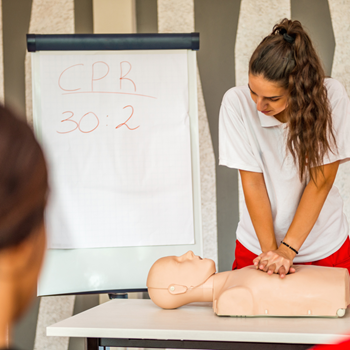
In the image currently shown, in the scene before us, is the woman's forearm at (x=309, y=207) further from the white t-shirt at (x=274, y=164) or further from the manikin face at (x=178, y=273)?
the manikin face at (x=178, y=273)

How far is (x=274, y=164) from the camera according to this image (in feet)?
4.65

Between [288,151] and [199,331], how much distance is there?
2.27ft

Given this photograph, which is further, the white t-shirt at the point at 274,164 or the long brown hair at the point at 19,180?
the white t-shirt at the point at 274,164

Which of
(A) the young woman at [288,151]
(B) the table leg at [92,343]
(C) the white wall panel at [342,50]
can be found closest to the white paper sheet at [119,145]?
(A) the young woman at [288,151]

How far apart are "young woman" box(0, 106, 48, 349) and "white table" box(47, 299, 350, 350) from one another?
0.74 meters

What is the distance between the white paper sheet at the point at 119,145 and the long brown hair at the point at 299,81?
0.64 m

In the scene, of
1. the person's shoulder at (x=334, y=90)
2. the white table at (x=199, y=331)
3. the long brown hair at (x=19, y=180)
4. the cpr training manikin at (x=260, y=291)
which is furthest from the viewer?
the person's shoulder at (x=334, y=90)

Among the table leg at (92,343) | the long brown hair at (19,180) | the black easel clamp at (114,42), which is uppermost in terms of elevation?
the black easel clamp at (114,42)

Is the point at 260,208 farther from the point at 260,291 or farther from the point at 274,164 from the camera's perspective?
the point at 260,291

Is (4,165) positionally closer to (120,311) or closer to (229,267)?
(120,311)

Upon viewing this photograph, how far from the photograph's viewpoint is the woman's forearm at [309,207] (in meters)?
1.33

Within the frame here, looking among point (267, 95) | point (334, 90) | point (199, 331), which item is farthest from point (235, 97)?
point (199, 331)

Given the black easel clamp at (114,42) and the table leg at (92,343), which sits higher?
the black easel clamp at (114,42)

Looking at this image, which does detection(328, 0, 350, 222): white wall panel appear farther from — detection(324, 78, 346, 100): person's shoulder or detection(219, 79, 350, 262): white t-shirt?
detection(324, 78, 346, 100): person's shoulder
